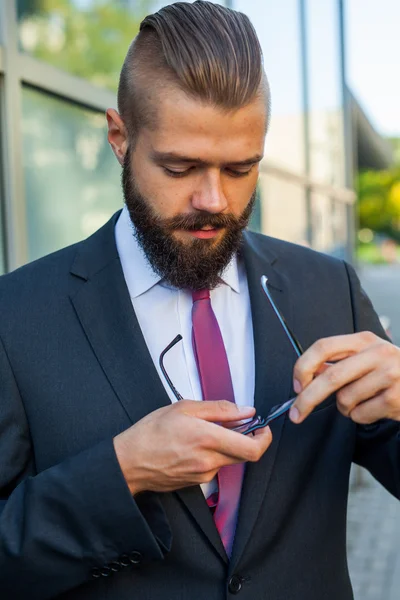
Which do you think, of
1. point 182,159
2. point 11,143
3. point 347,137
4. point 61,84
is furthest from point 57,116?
point 347,137

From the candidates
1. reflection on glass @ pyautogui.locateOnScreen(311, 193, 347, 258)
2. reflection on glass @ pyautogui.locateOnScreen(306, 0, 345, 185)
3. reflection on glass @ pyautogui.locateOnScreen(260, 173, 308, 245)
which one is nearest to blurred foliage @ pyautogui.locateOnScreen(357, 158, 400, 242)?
reflection on glass @ pyautogui.locateOnScreen(311, 193, 347, 258)

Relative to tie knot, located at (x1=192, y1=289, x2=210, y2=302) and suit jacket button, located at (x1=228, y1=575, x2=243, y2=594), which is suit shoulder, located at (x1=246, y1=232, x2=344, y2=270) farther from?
suit jacket button, located at (x1=228, y1=575, x2=243, y2=594)

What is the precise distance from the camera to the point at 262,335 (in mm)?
1771

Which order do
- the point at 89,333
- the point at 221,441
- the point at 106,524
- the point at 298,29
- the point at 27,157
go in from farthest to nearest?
the point at 298,29 < the point at 27,157 < the point at 89,333 < the point at 106,524 < the point at 221,441

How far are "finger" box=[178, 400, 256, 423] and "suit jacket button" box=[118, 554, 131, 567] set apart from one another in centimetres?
35

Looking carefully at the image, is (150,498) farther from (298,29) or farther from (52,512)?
(298,29)

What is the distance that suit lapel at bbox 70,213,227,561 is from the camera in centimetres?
158

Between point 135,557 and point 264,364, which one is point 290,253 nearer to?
point 264,364

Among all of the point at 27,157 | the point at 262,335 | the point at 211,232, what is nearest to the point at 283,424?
the point at 262,335

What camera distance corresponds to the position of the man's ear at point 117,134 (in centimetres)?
175

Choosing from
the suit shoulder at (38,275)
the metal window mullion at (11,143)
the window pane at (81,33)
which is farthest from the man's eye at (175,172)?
the window pane at (81,33)

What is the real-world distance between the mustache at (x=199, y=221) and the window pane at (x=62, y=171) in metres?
1.92

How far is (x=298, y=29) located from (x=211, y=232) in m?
8.50

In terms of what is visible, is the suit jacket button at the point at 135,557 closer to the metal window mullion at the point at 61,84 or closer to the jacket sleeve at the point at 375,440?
the jacket sleeve at the point at 375,440
